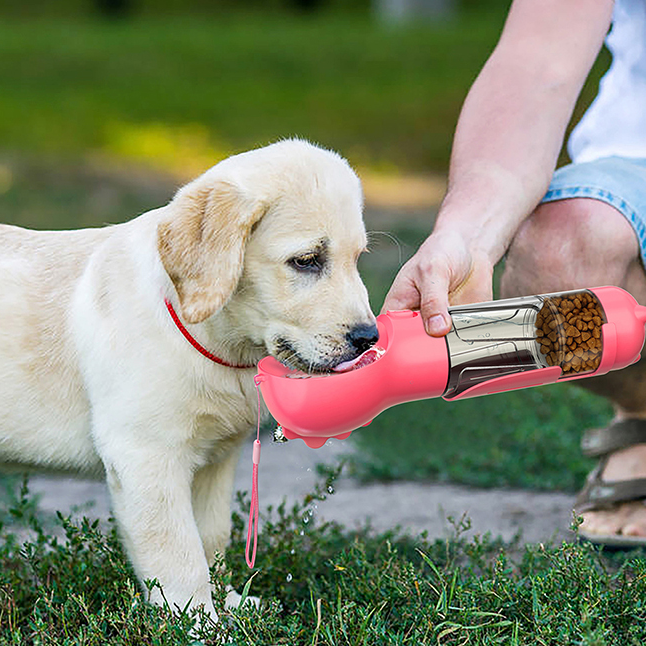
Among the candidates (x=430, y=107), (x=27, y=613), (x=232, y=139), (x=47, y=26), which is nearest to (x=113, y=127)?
(x=232, y=139)

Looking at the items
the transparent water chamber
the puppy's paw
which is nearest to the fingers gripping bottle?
the transparent water chamber

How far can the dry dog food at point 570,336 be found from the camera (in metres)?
2.53

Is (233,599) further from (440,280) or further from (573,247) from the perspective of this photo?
(573,247)

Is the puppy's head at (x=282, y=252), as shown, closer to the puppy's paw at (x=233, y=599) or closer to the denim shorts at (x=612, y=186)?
the puppy's paw at (x=233, y=599)

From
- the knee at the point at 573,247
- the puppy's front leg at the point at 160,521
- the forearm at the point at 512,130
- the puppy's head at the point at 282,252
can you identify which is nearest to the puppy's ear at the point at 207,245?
the puppy's head at the point at 282,252

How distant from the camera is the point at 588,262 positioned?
3.02m

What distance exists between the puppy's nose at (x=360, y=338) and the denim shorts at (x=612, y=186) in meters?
1.08

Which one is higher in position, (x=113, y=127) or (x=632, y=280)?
(x=632, y=280)

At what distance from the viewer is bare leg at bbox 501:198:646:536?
9.87 ft

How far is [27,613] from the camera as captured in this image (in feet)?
8.95

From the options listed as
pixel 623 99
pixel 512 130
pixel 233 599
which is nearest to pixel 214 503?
pixel 233 599

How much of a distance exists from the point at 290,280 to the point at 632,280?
1223mm

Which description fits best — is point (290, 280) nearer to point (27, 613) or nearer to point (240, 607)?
point (240, 607)

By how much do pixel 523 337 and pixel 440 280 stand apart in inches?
9.7
